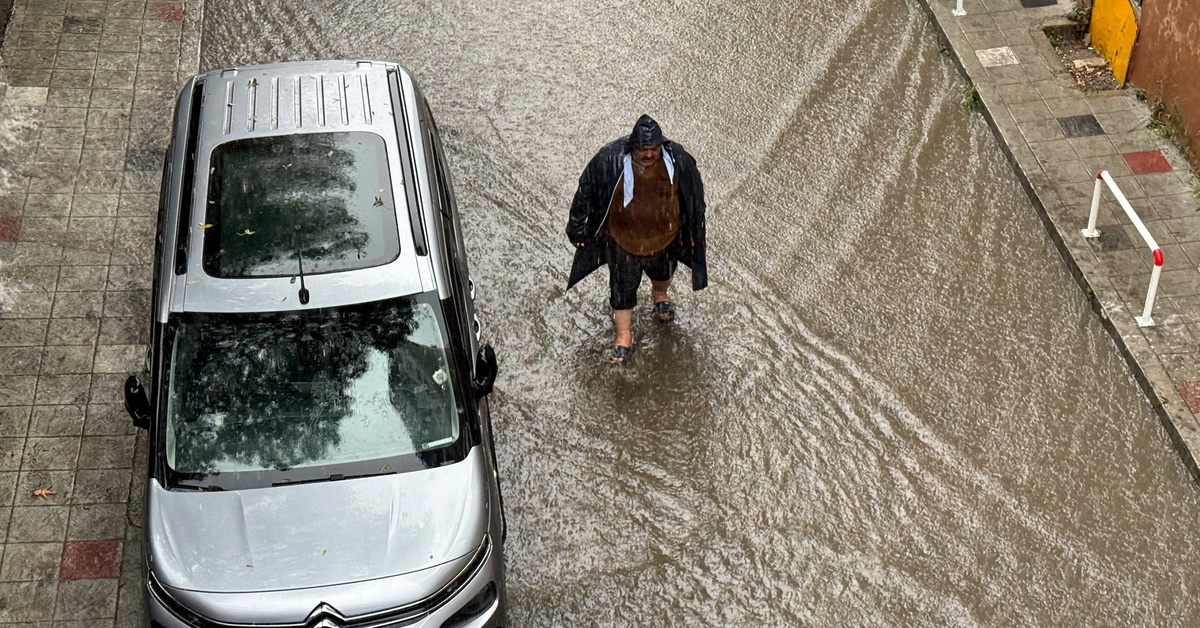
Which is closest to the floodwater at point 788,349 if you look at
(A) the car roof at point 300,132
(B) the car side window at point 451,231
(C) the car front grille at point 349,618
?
(B) the car side window at point 451,231

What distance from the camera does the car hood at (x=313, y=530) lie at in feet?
20.5

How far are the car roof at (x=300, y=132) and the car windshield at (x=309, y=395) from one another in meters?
0.12

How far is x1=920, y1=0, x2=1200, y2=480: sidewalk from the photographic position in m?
8.69

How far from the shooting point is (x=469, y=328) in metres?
7.75

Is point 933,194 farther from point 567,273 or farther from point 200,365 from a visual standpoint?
point 200,365

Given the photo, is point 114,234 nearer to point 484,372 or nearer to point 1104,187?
point 484,372

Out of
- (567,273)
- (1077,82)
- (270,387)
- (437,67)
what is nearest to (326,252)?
(270,387)

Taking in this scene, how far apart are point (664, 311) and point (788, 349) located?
88 centimetres

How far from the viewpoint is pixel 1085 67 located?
11.3 metres

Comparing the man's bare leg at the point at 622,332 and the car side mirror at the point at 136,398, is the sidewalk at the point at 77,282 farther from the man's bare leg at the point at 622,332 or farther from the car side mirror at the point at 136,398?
the man's bare leg at the point at 622,332

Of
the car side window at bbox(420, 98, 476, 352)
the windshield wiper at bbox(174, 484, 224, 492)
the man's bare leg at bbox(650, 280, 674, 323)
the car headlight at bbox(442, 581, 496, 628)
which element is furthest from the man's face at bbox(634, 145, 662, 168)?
the windshield wiper at bbox(174, 484, 224, 492)

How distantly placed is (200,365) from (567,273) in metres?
3.16

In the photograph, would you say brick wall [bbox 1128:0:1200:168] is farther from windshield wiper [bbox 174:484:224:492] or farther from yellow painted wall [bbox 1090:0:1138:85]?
windshield wiper [bbox 174:484:224:492]

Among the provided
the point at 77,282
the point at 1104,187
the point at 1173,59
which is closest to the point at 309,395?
the point at 77,282
